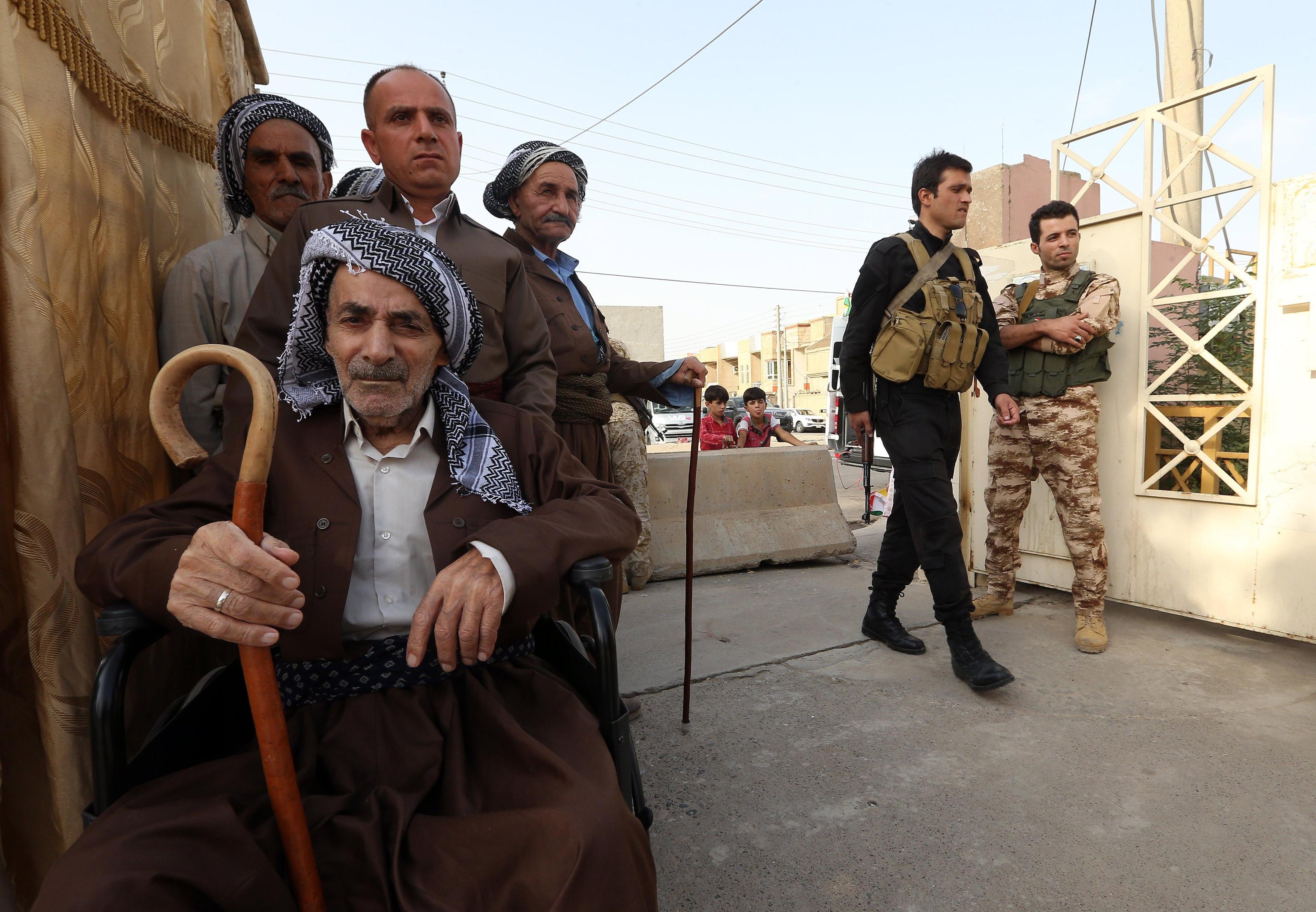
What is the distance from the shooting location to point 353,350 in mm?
1545

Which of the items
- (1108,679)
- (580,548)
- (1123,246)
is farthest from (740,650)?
(1123,246)

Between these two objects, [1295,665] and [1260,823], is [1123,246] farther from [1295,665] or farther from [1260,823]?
[1260,823]

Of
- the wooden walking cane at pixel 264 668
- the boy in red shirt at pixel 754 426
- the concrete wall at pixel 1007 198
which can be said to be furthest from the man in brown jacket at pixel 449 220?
the concrete wall at pixel 1007 198

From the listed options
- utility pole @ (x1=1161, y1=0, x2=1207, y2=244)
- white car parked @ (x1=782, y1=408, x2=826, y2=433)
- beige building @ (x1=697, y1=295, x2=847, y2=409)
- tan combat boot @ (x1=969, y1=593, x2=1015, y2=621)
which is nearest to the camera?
tan combat boot @ (x1=969, y1=593, x2=1015, y2=621)

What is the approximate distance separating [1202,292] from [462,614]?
3.92m

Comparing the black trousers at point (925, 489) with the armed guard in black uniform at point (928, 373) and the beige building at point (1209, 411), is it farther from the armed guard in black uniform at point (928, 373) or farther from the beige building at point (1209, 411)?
the beige building at point (1209, 411)

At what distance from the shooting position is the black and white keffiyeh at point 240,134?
2.28m

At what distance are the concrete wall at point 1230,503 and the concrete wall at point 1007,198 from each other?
888 cm

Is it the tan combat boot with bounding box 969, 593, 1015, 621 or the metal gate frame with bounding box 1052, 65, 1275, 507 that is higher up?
the metal gate frame with bounding box 1052, 65, 1275, 507

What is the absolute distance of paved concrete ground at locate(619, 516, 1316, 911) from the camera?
1.88 meters

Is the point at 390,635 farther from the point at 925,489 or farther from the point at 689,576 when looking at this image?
Result: the point at 925,489

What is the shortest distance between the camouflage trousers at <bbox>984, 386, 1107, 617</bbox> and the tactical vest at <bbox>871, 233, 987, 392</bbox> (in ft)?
2.07

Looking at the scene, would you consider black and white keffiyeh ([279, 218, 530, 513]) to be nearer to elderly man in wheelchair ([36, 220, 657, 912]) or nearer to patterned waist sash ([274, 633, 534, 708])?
elderly man in wheelchair ([36, 220, 657, 912])

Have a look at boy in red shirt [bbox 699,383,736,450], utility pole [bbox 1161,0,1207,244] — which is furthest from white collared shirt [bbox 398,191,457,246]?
utility pole [bbox 1161,0,1207,244]
